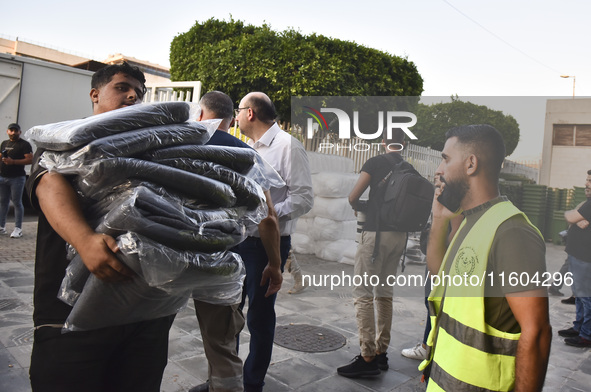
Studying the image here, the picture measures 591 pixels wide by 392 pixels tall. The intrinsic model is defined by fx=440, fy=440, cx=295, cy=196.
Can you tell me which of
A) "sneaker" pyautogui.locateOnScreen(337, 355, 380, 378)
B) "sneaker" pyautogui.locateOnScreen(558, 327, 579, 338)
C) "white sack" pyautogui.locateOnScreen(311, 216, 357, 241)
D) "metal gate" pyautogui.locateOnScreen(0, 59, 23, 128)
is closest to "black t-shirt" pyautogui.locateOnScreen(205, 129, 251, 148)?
"sneaker" pyautogui.locateOnScreen(337, 355, 380, 378)

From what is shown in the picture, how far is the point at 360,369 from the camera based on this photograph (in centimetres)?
347

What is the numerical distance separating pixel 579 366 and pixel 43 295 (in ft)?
14.9

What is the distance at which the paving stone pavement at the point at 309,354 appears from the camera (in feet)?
10.8

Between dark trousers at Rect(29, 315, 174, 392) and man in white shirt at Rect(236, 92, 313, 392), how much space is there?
1.15 meters

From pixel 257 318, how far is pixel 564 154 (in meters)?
2.02

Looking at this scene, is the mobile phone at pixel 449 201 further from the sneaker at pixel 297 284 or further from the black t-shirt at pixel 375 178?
the sneaker at pixel 297 284

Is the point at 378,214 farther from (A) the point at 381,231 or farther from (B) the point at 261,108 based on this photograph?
(B) the point at 261,108

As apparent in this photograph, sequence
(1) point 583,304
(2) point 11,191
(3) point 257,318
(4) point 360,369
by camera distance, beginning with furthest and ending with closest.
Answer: (2) point 11,191 → (1) point 583,304 → (4) point 360,369 → (3) point 257,318

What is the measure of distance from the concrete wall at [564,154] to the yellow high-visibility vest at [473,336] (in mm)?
345

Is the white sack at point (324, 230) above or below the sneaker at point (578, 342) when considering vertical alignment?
above

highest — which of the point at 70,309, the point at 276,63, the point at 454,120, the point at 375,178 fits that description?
the point at 276,63

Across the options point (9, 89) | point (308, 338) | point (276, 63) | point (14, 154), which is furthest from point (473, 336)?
point (276, 63)

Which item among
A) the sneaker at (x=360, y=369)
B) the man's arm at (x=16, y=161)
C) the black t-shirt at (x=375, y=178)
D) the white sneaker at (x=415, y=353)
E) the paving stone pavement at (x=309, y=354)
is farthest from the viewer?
the man's arm at (x=16, y=161)

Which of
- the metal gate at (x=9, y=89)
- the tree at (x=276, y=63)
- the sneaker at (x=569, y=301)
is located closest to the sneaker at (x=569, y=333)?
the sneaker at (x=569, y=301)
